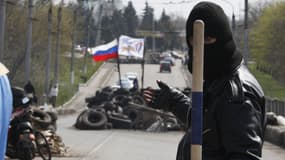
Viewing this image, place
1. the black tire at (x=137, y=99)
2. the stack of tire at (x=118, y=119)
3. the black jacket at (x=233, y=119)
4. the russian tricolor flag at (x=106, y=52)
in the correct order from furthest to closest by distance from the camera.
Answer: the russian tricolor flag at (x=106, y=52)
the black tire at (x=137, y=99)
the stack of tire at (x=118, y=119)
the black jacket at (x=233, y=119)

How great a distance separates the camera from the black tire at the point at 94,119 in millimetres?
29984

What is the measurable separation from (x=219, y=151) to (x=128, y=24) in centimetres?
11405

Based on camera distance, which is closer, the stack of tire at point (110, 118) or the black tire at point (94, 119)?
the black tire at point (94, 119)

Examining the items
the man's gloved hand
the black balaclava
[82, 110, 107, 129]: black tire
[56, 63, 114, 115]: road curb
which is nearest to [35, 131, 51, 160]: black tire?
the man's gloved hand

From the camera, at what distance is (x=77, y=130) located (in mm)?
29609

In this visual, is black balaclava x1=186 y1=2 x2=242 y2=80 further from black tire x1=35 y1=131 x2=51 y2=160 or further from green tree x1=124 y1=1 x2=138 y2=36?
green tree x1=124 y1=1 x2=138 y2=36

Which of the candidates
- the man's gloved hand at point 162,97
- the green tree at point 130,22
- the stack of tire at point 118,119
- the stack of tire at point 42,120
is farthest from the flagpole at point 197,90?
the green tree at point 130,22

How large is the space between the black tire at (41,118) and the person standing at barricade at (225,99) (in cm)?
1417

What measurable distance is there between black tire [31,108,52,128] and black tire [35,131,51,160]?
7.58ft

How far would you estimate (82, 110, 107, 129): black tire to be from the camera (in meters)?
30.0

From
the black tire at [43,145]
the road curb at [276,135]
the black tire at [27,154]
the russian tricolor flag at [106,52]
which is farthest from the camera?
the russian tricolor flag at [106,52]

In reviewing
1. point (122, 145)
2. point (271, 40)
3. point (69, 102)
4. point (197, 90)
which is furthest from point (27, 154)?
point (271, 40)

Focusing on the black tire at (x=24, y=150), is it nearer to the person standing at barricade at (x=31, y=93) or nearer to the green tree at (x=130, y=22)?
the person standing at barricade at (x=31, y=93)

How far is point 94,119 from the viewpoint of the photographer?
101ft
